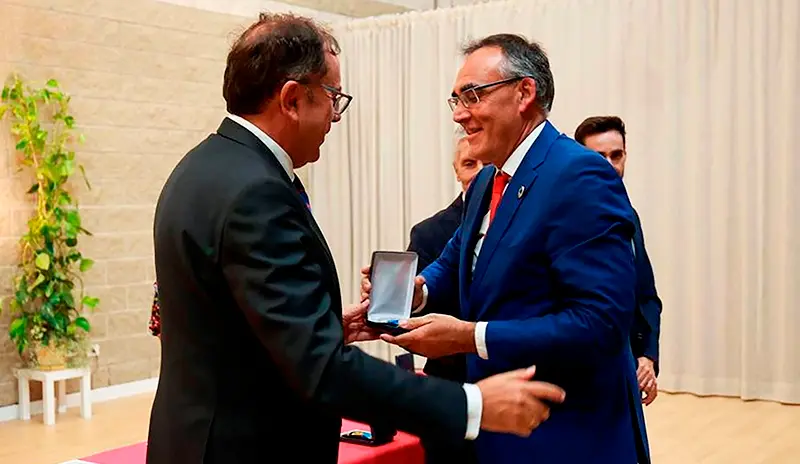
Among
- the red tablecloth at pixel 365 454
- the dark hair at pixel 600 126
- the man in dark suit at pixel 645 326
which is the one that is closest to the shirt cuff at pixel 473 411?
the red tablecloth at pixel 365 454

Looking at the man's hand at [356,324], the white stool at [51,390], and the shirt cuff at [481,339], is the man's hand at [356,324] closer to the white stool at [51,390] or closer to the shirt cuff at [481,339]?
the shirt cuff at [481,339]

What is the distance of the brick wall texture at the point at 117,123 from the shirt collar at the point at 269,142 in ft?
15.0

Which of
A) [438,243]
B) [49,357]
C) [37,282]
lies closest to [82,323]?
[49,357]

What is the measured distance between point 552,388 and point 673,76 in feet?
16.0

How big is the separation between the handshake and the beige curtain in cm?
418

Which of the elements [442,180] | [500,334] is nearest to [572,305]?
[500,334]

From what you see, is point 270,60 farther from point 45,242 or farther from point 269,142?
point 45,242

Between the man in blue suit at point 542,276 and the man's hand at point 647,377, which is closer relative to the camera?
the man in blue suit at point 542,276

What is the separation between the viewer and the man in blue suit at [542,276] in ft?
5.74

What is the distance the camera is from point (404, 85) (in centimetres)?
728

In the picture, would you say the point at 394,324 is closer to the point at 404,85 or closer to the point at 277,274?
the point at 277,274

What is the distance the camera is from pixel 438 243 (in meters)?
3.14

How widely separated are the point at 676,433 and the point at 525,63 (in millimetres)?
3538

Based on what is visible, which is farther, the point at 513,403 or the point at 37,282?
the point at 37,282
